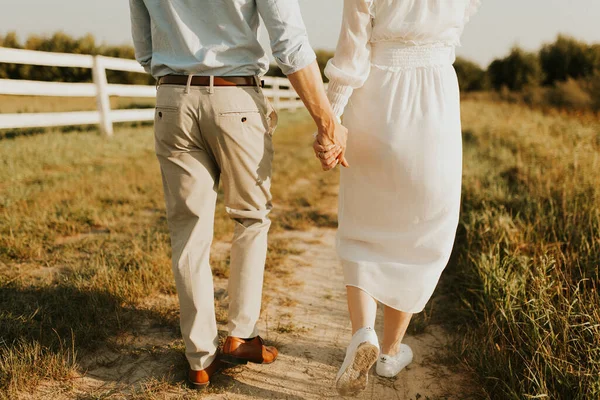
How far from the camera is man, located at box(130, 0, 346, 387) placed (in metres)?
1.88

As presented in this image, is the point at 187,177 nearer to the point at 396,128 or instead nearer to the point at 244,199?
the point at 244,199

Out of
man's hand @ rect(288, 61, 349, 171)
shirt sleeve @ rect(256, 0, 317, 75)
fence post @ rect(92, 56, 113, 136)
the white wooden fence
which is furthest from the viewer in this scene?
fence post @ rect(92, 56, 113, 136)

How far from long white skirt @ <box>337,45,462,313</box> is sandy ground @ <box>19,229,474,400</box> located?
0.42 m

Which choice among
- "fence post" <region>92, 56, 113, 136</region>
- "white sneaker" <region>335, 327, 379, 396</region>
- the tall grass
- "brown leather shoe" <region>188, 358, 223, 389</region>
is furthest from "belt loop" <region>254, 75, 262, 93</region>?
"fence post" <region>92, 56, 113, 136</region>

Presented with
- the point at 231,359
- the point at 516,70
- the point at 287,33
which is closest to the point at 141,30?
the point at 287,33

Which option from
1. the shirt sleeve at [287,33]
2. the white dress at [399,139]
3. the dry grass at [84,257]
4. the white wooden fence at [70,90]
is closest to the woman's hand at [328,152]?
the white dress at [399,139]

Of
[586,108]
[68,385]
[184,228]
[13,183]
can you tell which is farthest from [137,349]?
[586,108]

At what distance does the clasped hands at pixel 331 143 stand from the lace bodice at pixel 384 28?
0.18 m

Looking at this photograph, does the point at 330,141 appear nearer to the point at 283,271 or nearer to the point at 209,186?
the point at 209,186

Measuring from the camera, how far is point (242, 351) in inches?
89.2

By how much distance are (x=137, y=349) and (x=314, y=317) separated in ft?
3.50

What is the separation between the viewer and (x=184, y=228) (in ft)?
6.97

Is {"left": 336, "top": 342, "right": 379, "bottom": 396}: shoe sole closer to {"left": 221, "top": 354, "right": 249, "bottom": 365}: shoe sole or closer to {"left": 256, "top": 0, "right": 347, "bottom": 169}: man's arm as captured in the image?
{"left": 221, "top": 354, "right": 249, "bottom": 365}: shoe sole

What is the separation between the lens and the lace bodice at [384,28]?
1.95m
